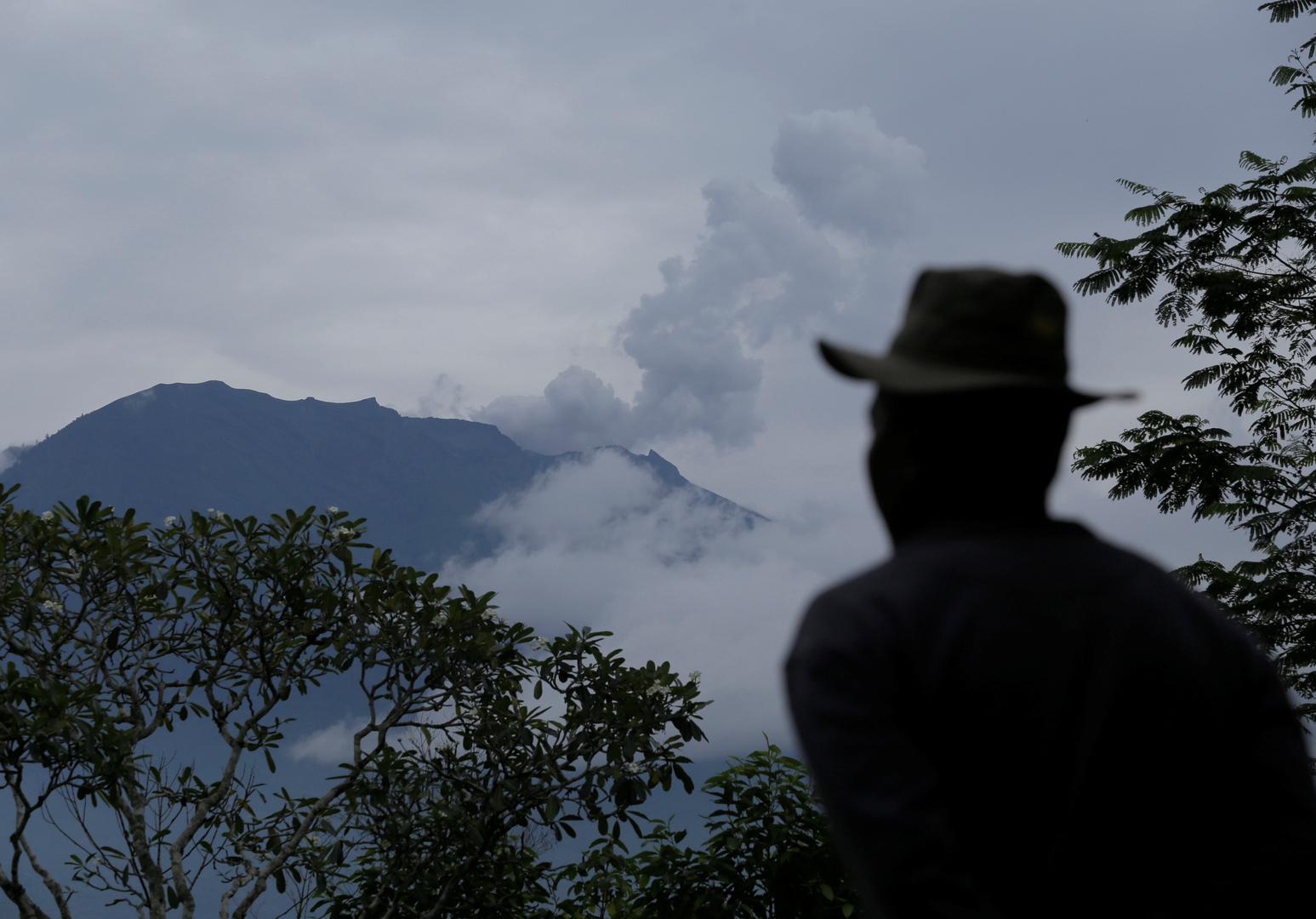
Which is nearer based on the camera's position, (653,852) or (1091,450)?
(653,852)

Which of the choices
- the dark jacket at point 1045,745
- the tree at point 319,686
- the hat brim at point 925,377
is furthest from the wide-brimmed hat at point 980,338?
the tree at point 319,686

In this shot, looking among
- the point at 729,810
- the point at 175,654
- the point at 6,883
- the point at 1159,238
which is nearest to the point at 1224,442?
the point at 1159,238

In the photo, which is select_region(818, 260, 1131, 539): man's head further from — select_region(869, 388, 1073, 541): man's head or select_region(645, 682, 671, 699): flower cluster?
select_region(645, 682, 671, 699): flower cluster

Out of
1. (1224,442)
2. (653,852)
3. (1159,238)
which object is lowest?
(653,852)

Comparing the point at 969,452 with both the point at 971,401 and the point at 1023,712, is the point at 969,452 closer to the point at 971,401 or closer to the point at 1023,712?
the point at 971,401

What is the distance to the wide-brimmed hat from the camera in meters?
1.44

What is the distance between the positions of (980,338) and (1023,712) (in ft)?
1.49

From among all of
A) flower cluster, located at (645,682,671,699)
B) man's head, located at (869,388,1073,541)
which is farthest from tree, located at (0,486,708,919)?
man's head, located at (869,388,1073,541)

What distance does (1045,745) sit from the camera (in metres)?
1.30

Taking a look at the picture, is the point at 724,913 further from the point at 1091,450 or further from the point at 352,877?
the point at 1091,450

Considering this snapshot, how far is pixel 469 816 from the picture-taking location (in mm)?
5605

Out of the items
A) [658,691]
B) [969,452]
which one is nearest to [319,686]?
[658,691]

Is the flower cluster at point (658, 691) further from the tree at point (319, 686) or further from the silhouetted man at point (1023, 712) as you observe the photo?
the silhouetted man at point (1023, 712)

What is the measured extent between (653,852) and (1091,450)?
230 inches
